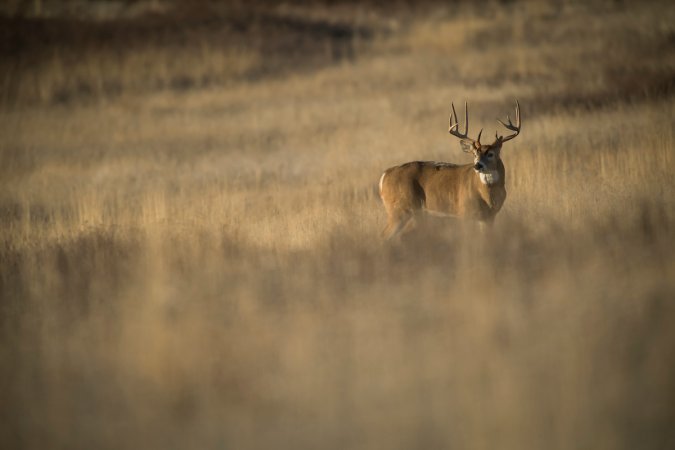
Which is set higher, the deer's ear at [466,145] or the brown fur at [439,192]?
the deer's ear at [466,145]

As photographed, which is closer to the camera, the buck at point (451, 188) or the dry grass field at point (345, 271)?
the dry grass field at point (345, 271)

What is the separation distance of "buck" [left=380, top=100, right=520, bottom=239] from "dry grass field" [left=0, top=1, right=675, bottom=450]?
0.98 ft

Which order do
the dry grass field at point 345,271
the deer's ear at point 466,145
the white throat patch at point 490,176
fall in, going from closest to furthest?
the dry grass field at point 345,271 → the white throat patch at point 490,176 → the deer's ear at point 466,145

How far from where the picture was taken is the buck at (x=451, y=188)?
1191 centimetres

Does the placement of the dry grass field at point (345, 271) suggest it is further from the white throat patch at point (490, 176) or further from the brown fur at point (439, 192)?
the white throat patch at point (490, 176)

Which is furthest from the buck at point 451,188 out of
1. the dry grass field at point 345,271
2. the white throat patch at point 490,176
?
the dry grass field at point 345,271

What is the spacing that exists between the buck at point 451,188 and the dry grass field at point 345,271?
0.30 metres

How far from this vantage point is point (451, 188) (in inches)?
493

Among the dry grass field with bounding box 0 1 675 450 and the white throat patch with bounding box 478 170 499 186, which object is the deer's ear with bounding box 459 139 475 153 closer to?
the white throat patch with bounding box 478 170 499 186

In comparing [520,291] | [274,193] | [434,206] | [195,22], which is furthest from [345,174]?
[195,22]

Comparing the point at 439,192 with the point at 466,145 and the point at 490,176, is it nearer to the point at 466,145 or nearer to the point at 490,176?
the point at 466,145

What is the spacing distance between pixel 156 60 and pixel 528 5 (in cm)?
845

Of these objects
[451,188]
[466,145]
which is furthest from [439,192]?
[466,145]

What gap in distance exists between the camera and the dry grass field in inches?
306
